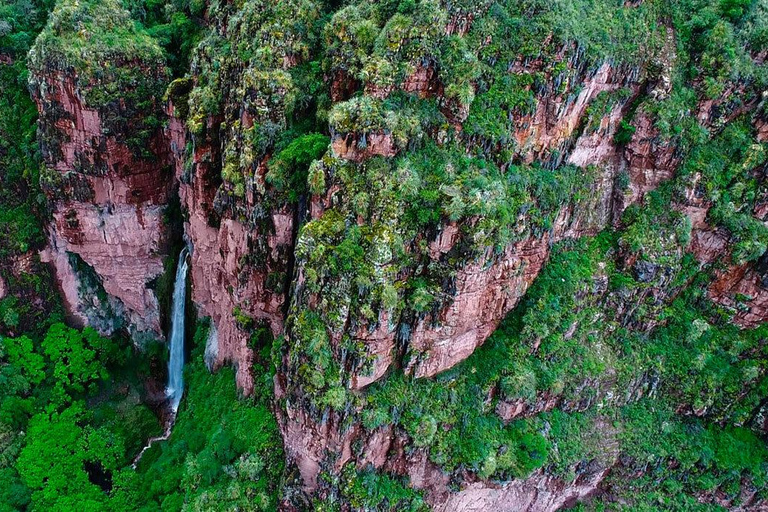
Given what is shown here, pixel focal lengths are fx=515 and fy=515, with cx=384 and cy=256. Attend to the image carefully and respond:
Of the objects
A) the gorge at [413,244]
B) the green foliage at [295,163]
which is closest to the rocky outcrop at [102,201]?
the gorge at [413,244]

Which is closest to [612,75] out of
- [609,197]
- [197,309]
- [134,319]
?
[609,197]

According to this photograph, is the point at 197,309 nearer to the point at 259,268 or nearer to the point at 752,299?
the point at 259,268

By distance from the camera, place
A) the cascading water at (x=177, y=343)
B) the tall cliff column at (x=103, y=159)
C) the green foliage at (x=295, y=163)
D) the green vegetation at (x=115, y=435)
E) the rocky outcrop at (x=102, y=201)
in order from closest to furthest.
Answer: the green foliage at (x=295, y=163)
the green vegetation at (x=115, y=435)
the tall cliff column at (x=103, y=159)
the rocky outcrop at (x=102, y=201)
the cascading water at (x=177, y=343)

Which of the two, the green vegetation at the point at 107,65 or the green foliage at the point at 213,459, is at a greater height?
the green vegetation at the point at 107,65

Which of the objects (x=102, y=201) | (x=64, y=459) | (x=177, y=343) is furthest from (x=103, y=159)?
(x=64, y=459)

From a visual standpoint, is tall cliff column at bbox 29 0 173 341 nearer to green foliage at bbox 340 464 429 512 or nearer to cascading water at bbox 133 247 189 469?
cascading water at bbox 133 247 189 469

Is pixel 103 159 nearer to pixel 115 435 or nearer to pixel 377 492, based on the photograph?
pixel 115 435

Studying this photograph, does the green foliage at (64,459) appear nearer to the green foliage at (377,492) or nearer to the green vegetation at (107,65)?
the green foliage at (377,492)
